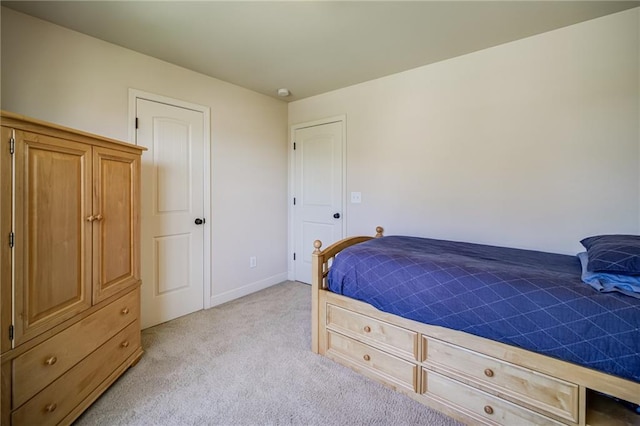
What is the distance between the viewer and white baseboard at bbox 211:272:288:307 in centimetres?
302

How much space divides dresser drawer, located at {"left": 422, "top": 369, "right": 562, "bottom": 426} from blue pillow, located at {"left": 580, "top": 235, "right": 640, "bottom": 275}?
73 centimetres

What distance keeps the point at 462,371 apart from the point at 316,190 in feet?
8.14

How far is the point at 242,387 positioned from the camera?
68.3 inches

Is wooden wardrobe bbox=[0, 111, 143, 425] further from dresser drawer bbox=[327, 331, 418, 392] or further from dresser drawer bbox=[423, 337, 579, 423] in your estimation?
dresser drawer bbox=[423, 337, 579, 423]

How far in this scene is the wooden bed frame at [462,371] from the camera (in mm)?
1201

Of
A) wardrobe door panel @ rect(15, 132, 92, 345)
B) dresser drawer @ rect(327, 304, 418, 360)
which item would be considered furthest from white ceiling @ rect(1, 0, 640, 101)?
dresser drawer @ rect(327, 304, 418, 360)

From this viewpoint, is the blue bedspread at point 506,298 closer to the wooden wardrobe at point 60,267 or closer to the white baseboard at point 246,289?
the wooden wardrobe at point 60,267

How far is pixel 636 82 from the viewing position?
1823 mm

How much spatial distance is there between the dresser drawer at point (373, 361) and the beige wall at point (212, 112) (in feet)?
5.26

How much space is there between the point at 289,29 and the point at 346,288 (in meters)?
1.93

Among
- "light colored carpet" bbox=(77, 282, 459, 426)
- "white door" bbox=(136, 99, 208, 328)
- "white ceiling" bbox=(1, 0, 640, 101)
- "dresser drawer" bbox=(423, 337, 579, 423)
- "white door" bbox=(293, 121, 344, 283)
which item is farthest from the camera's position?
"white door" bbox=(293, 121, 344, 283)

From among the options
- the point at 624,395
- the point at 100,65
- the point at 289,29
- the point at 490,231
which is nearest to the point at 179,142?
the point at 100,65

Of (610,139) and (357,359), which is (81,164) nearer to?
(357,359)

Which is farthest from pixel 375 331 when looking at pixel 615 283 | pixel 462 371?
pixel 615 283
